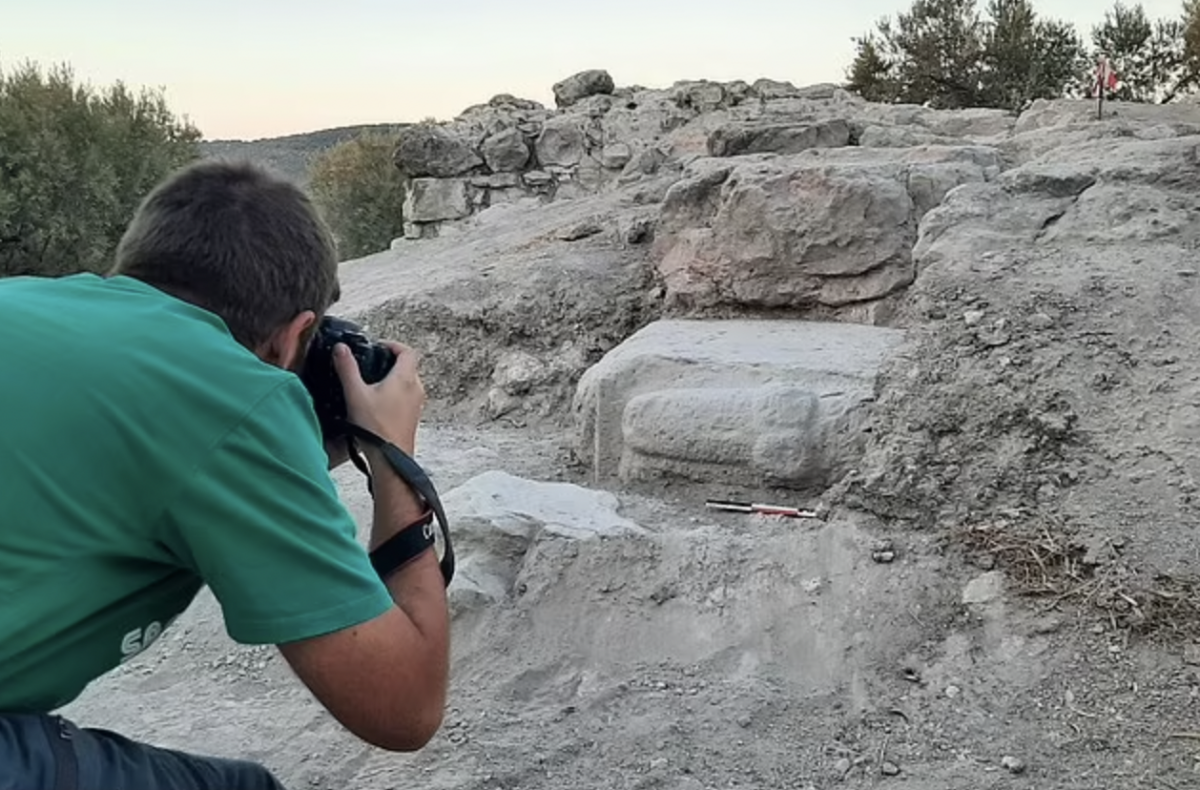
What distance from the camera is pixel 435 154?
1084 cm

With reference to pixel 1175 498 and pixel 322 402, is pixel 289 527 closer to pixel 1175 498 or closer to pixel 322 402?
pixel 322 402

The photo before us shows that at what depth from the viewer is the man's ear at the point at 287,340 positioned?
5.47 feet

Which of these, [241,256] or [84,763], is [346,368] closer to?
[241,256]

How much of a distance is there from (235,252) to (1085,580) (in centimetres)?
252

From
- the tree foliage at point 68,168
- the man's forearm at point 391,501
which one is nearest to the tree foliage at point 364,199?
the tree foliage at point 68,168

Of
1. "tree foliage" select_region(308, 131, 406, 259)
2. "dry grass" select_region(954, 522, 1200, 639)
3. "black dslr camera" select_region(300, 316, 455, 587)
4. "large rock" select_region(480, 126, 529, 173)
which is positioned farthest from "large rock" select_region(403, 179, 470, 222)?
"black dslr camera" select_region(300, 316, 455, 587)

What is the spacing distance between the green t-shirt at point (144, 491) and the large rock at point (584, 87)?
10.5 meters

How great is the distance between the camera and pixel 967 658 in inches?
129

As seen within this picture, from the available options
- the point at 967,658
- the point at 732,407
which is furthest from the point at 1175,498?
the point at 732,407

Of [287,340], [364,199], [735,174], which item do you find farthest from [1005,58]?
[287,340]

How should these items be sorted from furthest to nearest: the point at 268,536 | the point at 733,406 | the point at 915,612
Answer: the point at 733,406 → the point at 915,612 → the point at 268,536

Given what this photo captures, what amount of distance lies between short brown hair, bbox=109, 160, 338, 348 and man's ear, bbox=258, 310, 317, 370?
11 mm

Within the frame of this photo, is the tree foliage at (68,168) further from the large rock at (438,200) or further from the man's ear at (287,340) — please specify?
the man's ear at (287,340)

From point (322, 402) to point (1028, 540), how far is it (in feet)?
7.54
